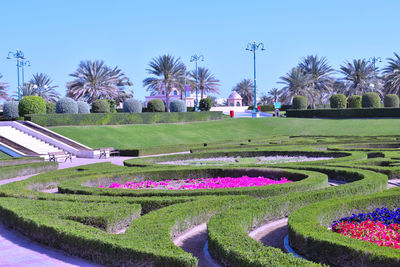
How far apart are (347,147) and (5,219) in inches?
739

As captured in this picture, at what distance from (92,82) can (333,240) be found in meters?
61.7

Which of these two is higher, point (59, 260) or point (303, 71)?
point (303, 71)

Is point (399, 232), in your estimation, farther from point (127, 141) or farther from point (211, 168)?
point (127, 141)

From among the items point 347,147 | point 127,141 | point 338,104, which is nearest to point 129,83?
point 338,104

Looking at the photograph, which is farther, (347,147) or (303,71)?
(303,71)

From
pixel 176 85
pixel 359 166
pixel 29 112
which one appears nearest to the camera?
pixel 359 166

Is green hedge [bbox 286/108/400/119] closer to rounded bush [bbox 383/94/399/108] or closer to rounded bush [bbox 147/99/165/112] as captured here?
rounded bush [bbox 383/94/399/108]

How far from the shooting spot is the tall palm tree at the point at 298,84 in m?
71.9

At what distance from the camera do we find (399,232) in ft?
25.7

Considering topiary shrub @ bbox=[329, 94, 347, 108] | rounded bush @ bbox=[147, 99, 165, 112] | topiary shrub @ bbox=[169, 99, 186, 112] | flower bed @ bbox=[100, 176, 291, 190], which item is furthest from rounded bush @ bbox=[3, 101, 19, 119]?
topiary shrub @ bbox=[329, 94, 347, 108]

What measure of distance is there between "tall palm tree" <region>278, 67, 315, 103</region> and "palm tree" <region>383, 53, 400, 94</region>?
12.0m

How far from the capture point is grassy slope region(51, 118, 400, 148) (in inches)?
1341

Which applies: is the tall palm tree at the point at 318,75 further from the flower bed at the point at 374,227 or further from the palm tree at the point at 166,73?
the flower bed at the point at 374,227

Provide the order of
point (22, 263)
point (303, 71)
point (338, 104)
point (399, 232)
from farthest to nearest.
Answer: point (303, 71) → point (338, 104) → point (399, 232) → point (22, 263)
